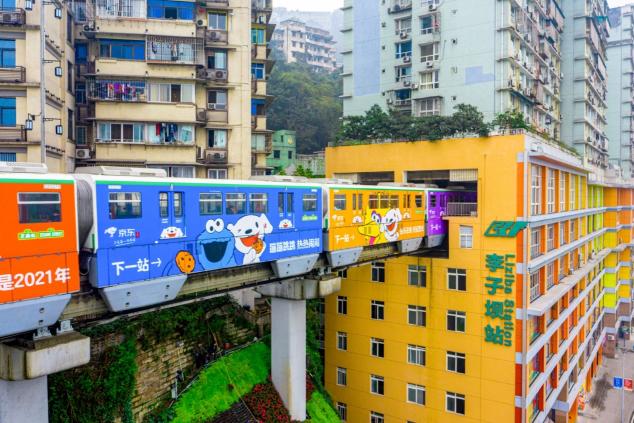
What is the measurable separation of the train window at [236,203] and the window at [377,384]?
53.9ft

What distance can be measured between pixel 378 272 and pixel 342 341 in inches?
187

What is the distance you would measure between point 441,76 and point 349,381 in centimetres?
2243

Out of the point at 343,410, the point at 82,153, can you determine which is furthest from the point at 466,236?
the point at 82,153

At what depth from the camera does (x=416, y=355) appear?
1040 inches

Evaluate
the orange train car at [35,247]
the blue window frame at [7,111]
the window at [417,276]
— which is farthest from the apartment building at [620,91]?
the orange train car at [35,247]

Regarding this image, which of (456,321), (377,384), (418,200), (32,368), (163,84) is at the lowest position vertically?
(377,384)

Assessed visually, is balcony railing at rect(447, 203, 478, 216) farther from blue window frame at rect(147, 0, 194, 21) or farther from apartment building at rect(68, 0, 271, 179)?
blue window frame at rect(147, 0, 194, 21)

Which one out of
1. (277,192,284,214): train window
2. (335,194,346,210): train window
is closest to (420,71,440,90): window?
(335,194,346,210): train window

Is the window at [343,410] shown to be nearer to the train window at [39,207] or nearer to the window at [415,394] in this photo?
the window at [415,394]

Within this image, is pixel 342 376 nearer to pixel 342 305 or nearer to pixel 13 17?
pixel 342 305

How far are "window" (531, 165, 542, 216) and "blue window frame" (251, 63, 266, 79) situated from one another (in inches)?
725

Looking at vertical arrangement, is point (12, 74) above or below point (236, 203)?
above

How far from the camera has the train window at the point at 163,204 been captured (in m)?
12.8

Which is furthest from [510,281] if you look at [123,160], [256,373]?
[123,160]
